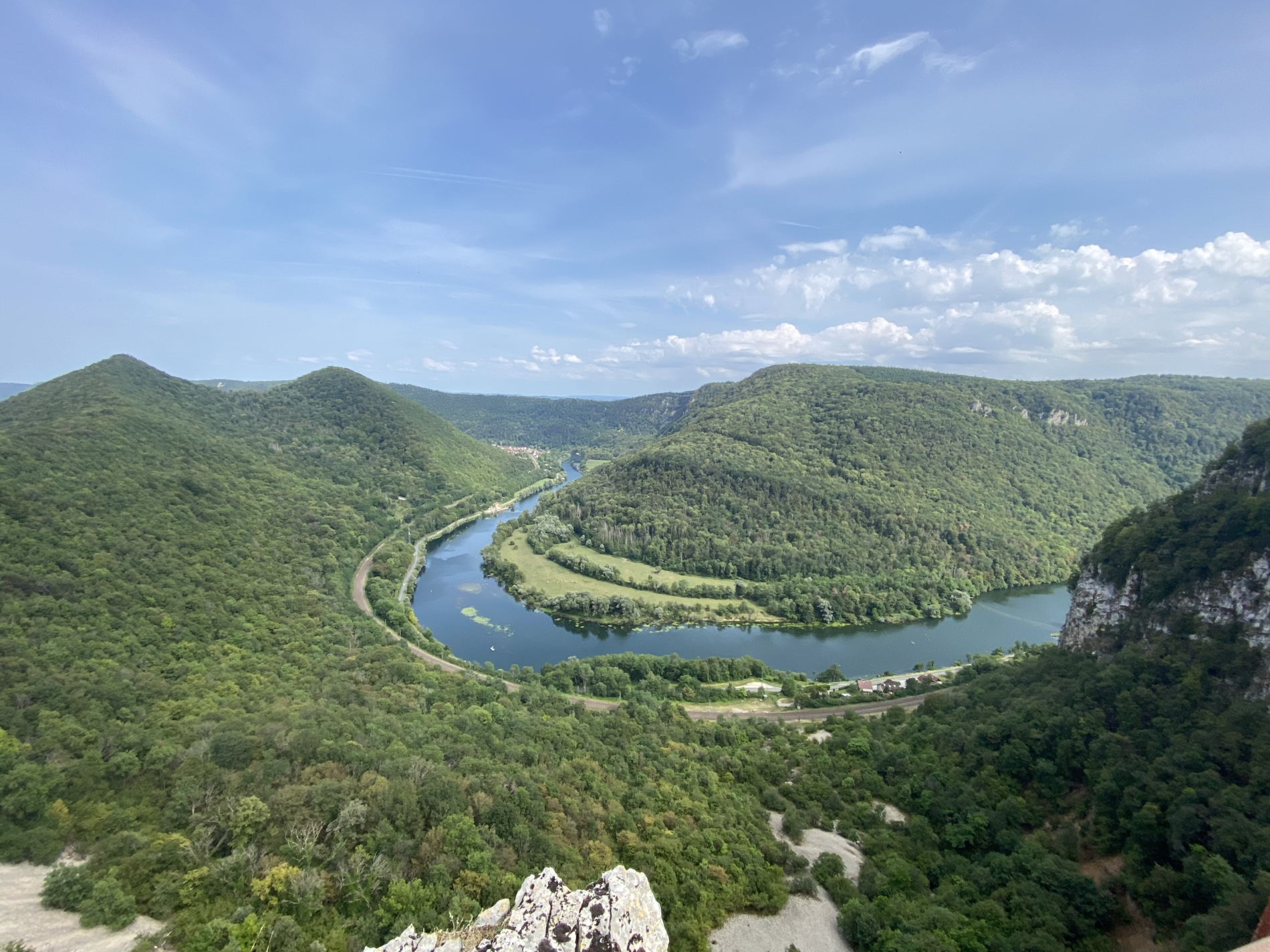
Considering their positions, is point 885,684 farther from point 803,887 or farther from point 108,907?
point 108,907

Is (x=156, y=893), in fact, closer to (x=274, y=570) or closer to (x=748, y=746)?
(x=748, y=746)

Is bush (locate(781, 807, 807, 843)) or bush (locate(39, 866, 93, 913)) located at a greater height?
bush (locate(39, 866, 93, 913))

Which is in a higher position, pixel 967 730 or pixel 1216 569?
pixel 1216 569

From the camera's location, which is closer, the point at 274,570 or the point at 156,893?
the point at 156,893

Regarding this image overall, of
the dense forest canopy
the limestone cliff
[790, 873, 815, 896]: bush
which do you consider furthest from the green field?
[790, 873, 815, 896]: bush

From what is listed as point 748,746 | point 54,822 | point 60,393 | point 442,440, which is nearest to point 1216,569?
point 748,746

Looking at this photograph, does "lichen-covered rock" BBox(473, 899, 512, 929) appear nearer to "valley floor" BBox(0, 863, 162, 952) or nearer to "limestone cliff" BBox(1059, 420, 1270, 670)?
"valley floor" BBox(0, 863, 162, 952)

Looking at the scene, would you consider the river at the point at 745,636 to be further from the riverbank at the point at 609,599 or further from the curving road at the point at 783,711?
the curving road at the point at 783,711
